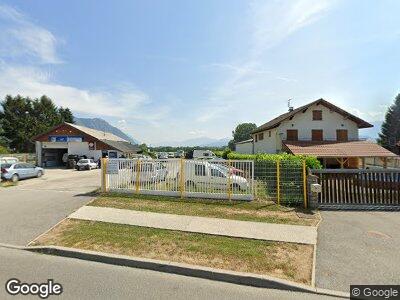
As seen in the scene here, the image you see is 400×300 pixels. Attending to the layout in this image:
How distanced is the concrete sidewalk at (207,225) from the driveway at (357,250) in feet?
2.01

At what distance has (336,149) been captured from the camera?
28672 millimetres

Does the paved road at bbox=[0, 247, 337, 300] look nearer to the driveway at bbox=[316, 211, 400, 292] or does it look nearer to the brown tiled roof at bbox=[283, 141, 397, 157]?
the driveway at bbox=[316, 211, 400, 292]

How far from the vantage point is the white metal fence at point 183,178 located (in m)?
12.0

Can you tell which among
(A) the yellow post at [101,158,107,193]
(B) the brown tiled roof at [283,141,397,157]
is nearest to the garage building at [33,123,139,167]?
(B) the brown tiled roof at [283,141,397,157]

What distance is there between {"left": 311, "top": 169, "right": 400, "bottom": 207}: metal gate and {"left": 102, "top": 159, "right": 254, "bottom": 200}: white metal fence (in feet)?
9.35

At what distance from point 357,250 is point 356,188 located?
17.2 ft

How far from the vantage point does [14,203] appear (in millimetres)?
12047

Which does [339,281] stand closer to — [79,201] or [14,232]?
[14,232]

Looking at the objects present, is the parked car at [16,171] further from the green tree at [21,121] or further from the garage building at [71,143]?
the green tree at [21,121]

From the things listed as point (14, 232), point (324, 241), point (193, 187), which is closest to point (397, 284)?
point (324, 241)

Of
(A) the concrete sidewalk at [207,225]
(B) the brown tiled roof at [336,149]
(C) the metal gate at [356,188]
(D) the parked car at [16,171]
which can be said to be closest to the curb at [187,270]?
(A) the concrete sidewalk at [207,225]

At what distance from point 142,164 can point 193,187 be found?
249 cm

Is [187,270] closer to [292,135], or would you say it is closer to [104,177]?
[104,177]

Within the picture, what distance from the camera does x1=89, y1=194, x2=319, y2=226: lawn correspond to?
32.1ft
